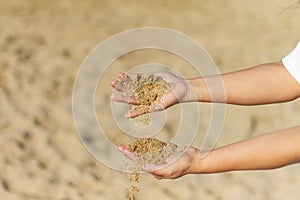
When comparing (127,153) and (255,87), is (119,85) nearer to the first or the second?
(127,153)

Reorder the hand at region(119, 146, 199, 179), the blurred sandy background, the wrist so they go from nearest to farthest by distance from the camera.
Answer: the hand at region(119, 146, 199, 179) < the wrist < the blurred sandy background

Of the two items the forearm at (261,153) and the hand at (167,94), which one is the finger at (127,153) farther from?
the forearm at (261,153)

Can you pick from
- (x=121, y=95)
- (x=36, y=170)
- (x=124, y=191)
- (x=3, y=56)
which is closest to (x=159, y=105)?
(x=121, y=95)

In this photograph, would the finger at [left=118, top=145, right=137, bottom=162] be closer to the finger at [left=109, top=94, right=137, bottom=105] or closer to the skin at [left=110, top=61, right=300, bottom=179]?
→ the skin at [left=110, top=61, right=300, bottom=179]

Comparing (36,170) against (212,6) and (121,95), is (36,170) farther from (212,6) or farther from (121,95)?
(212,6)

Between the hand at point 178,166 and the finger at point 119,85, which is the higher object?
the finger at point 119,85

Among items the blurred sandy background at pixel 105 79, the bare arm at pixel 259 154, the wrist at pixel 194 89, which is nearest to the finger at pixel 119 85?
the wrist at pixel 194 89

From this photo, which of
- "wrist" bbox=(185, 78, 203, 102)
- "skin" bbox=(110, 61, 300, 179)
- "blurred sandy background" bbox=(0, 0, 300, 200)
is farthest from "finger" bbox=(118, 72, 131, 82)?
"blurred sandy background" bbox=(0, 0, 300, 200)
